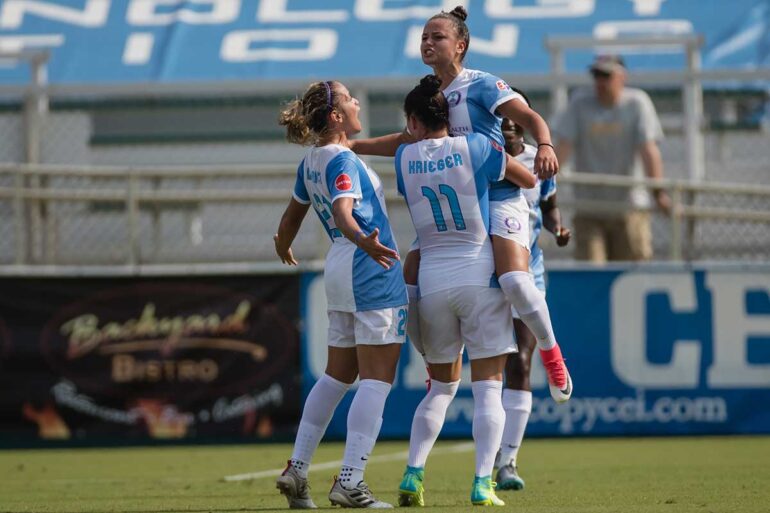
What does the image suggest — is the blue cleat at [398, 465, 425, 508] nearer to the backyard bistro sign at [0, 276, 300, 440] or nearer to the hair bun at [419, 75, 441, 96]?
the hair bun at [419, 75, 441, 96]

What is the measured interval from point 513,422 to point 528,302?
1419 millimetres

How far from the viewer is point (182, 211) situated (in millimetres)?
12102

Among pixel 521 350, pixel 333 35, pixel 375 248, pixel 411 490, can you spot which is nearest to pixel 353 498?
pixel 411 490

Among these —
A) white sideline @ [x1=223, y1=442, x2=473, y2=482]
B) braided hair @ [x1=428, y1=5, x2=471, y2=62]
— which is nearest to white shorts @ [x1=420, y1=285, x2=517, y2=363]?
braided hair @ [x1=428, y1=5, x2=471, y2=62]

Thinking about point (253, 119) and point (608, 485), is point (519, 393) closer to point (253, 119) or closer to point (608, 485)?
point (608, 485)

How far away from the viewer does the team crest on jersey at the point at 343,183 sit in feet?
20.5

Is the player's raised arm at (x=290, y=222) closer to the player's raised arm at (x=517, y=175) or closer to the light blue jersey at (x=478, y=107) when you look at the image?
the light blue jersey at (x=478, y=107)

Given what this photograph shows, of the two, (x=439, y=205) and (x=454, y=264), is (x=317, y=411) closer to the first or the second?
(x=454, y=264)

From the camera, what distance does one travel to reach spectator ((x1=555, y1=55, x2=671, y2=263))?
1195 cm

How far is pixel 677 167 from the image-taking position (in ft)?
45.0

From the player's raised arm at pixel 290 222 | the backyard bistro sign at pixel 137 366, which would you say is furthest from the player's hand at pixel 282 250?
the backyard bistro sign at pixel 137 366

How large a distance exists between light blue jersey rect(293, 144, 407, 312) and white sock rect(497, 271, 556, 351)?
1.55ft

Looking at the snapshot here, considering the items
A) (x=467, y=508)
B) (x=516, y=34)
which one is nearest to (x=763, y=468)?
(x=467, y=508)

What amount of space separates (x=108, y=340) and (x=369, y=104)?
342 cm
